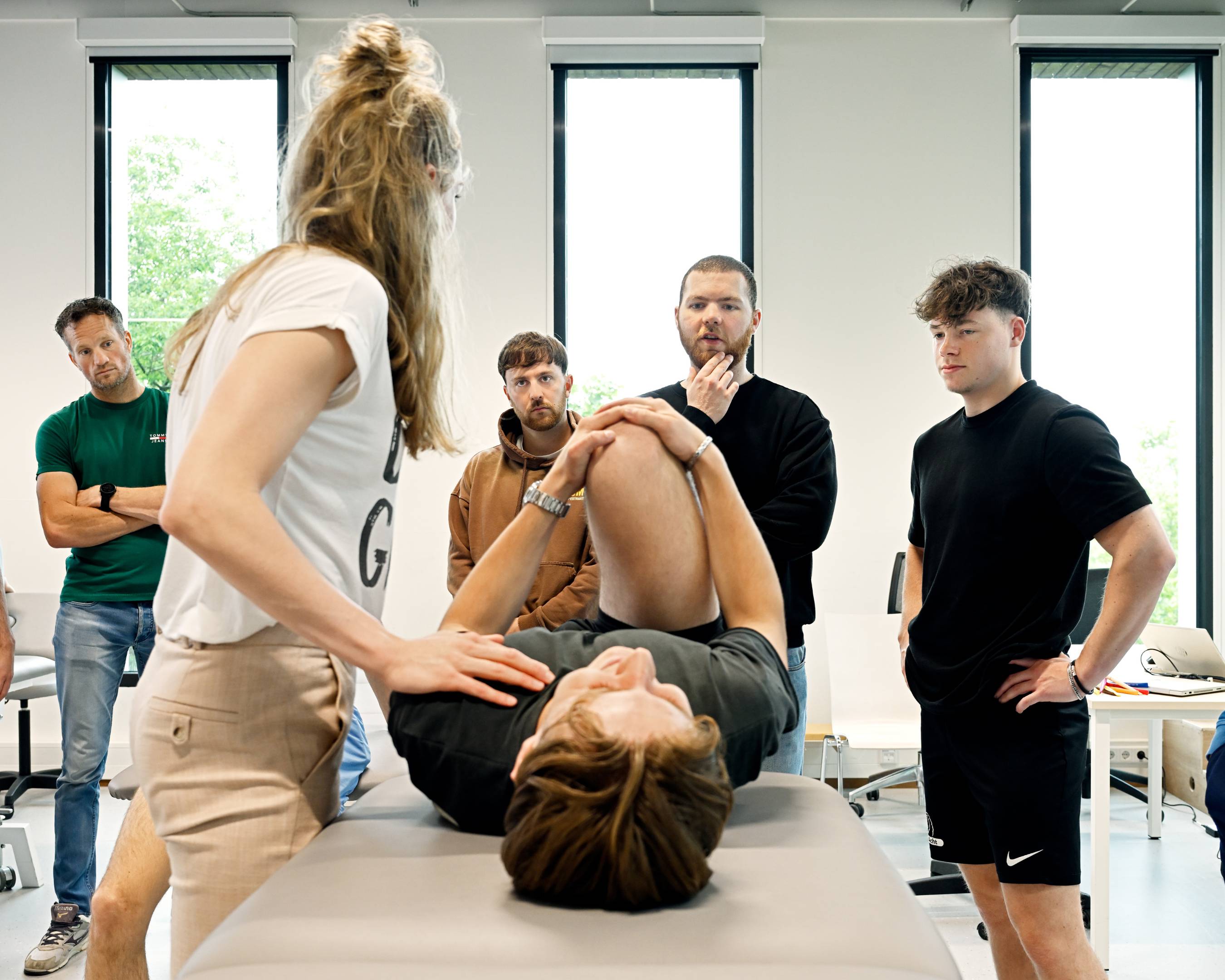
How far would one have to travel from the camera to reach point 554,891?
2.78 ft

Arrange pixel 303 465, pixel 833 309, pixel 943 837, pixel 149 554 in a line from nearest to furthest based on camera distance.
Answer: pixel 303 465
pixel 943 837
pixel 149 554
pixel 833 309

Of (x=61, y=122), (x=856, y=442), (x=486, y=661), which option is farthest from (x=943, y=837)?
(x=61, y=122)

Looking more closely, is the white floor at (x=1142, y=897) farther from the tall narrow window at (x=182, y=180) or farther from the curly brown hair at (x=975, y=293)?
the tall narrow window at (x=182, y=180)

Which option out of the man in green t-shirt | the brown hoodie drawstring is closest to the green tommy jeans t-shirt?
the man in green t-shirt

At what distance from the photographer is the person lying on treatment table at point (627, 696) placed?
0.85m

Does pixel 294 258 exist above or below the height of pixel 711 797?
above

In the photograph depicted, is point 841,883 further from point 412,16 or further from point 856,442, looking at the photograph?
point 412,16

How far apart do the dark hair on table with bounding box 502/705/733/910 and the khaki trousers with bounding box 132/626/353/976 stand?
0.95ft

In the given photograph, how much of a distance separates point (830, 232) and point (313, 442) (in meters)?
3.62

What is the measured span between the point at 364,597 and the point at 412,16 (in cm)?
387

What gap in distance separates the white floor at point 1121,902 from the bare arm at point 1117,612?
0.80 metres

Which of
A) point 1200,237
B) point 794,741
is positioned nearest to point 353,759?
point 794,741

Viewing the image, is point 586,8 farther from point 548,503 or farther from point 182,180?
point 548,503

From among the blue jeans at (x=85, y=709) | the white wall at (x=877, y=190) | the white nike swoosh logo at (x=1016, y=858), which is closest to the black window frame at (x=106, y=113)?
the white wall at (x=877, y=190)
